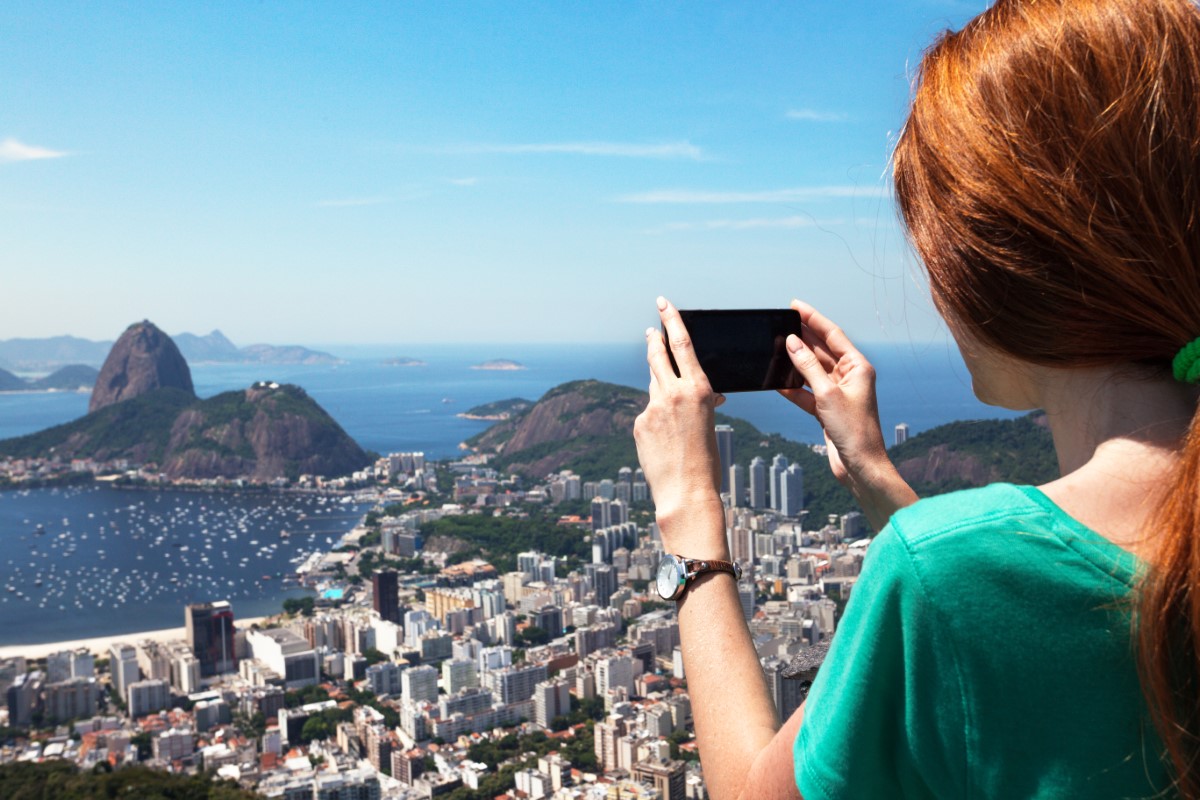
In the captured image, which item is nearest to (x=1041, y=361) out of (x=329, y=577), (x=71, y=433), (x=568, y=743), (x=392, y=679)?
(x=568, y=743)

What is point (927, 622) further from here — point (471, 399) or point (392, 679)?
point (471, 399)

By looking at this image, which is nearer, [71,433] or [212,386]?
[71,433]

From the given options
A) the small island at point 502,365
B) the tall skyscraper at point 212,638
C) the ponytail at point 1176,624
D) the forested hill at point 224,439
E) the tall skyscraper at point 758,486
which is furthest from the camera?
the small island at point 502,365

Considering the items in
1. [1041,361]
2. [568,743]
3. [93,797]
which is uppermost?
[1041,361]

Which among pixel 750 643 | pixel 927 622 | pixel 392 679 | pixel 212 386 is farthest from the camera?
A: pixel 212 386

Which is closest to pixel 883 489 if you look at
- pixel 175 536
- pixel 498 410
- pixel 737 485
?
pixel 737 485

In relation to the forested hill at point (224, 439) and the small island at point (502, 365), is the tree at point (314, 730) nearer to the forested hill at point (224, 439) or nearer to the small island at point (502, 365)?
the forested hill at point (224, 439)

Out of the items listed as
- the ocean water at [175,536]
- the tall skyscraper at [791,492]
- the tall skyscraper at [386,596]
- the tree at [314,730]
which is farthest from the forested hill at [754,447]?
the tree at [314,730]

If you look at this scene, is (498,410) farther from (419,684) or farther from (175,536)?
(419,684)

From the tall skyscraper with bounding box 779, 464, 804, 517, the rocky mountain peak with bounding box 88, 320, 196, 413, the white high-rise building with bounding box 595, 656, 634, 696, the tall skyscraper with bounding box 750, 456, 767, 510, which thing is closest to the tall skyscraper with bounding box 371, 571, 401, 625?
the white high-rise building with bounding box 595, 656, 634, 696
